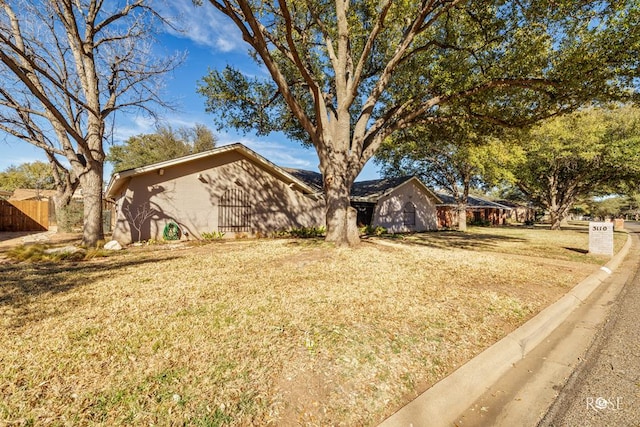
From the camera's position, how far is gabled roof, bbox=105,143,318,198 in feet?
36.2

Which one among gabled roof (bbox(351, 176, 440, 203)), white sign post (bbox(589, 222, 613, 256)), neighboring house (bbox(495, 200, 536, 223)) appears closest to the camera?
white sign post (bbox(589, 222, 613, 256))

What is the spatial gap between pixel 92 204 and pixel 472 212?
3900cm

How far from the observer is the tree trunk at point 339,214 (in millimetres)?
9133

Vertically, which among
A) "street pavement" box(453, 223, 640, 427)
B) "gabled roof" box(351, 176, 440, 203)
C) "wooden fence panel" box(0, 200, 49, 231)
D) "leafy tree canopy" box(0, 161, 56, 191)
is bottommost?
"street pavement" box(453, 223, 640, 427)

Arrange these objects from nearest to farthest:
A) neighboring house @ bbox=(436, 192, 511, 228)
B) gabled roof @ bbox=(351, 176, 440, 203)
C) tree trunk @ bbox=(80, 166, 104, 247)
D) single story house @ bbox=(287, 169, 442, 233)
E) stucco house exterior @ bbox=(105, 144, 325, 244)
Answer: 1. tree trunk @ bbox=(80, 166, 104, 247)
2. stucco house exterior @ bbox=(105, 144, 325, 244)
3. gabled roof @ bbox=(351, 176, 440, 203)
4. single story house @ bbox=(287, 169, 442, 233)
5. neighboring house @ bbox=(436, 192, 511, 228)

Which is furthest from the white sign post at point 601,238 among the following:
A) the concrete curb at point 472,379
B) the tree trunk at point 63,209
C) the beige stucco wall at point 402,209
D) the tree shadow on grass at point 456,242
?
the tree trunk at point 63,209

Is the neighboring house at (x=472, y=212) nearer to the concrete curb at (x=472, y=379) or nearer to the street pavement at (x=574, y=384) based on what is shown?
the street pavement at (x=574, y=384)

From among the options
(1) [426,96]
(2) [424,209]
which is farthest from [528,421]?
(2) [424,209]

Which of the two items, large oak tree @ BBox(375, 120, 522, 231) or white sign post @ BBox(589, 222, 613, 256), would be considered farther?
large oak tree @ BBox(375, 120, 522, 231)

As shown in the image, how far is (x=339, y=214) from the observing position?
9195 mm

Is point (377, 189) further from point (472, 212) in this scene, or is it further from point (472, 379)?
point (472, 212)

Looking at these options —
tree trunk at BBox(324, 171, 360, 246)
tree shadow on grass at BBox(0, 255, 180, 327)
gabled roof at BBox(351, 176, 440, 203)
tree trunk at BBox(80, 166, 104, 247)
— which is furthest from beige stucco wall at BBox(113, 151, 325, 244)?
tree trunk at BBox(324, 171, 360, 246)

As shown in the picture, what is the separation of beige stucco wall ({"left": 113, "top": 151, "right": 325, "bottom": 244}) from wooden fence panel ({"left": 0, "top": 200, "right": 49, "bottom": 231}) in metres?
11.1

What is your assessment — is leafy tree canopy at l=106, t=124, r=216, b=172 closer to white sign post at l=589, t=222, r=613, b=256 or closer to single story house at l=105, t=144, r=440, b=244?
single story house at l=105, t=144, r=440, b=244
